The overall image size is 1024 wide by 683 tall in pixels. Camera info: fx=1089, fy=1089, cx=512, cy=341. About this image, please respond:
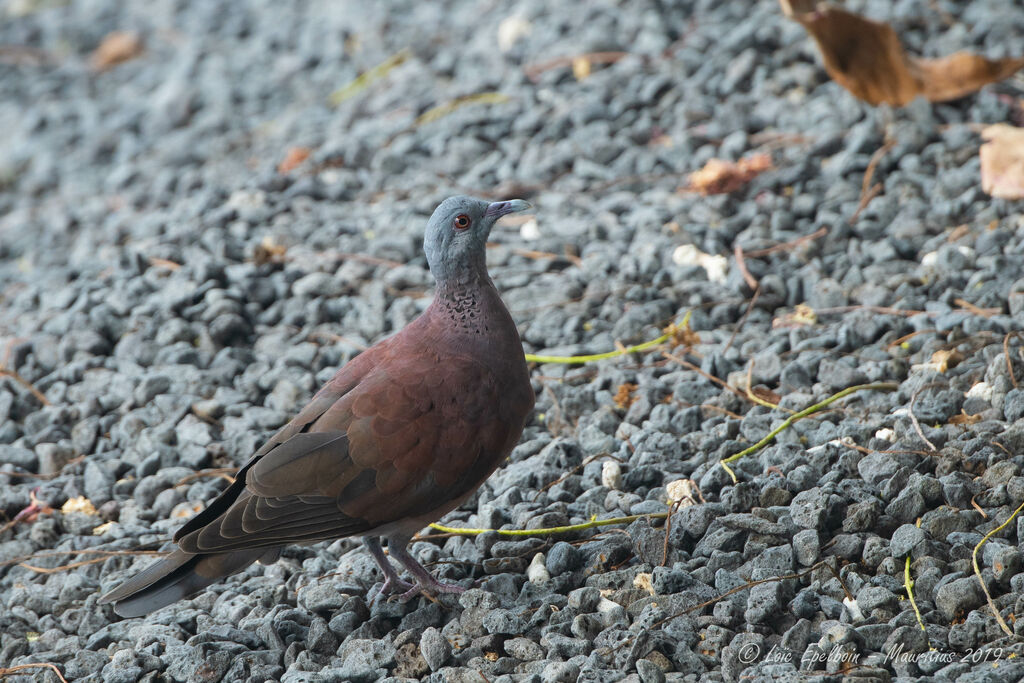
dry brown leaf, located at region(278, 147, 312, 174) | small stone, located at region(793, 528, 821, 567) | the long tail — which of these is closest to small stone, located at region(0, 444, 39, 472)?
the long tail

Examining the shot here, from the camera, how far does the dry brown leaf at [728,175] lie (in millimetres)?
5203

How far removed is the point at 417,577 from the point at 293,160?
3500 millimetres

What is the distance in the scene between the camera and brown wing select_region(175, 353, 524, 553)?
3266 millimetres

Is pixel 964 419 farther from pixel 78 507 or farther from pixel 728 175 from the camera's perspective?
pixel 78 507

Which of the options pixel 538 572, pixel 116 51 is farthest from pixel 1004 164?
pixel 116 51

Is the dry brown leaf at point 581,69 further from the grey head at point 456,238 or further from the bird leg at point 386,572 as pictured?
the bird leg at point 386,572

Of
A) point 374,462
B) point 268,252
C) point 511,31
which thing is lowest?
point 374,462

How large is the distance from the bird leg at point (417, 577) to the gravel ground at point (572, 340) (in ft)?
0.18

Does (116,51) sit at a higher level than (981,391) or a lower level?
higher

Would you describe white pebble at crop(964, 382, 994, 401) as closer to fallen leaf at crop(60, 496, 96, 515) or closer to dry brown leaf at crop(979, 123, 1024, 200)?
dry brown leaf at crop(979, 123, 1024, 200)

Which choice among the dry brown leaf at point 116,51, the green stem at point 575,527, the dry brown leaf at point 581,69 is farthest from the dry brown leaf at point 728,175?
the dry brown leaf at point 116,51

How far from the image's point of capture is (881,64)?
5.27 meters

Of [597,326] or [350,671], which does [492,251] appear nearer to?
[597,326]

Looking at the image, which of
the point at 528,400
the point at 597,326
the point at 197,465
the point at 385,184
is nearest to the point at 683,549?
the point at 528,400
